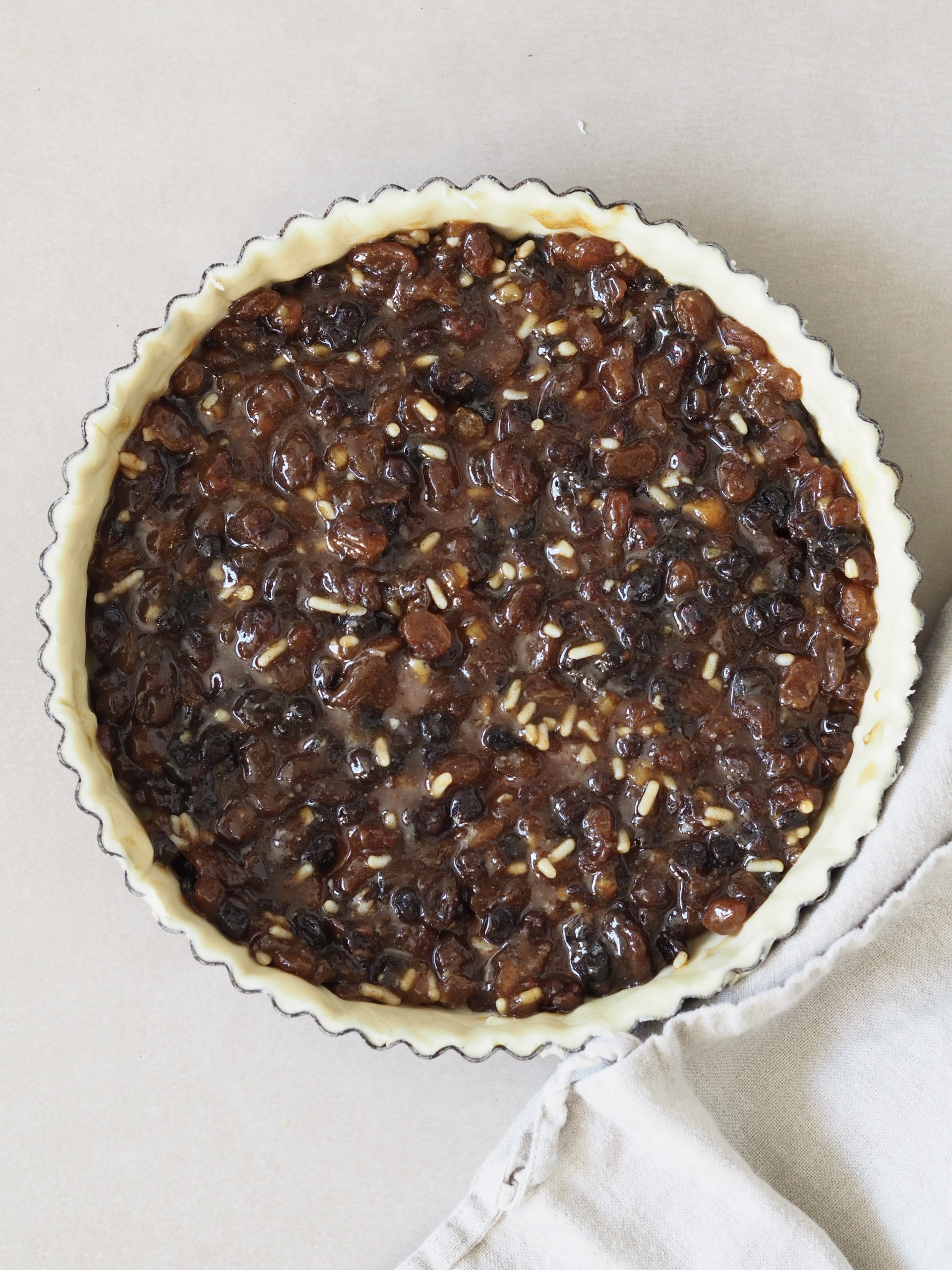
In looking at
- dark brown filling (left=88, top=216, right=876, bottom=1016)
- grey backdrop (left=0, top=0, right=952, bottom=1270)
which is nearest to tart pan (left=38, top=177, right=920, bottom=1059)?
dark brown filling (left=88, top=216, right=876, bottom=1016)

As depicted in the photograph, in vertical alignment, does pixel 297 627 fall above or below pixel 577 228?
below

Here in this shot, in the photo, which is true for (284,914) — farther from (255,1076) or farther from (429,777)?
(255,1076)

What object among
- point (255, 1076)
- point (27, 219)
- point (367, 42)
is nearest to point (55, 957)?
point (255, 1076)

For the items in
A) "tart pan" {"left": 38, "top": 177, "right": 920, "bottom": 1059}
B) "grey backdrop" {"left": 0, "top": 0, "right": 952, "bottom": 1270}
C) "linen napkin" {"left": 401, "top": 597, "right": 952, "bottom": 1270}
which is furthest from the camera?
"grey backdrop" {"left": 0, "top": 0, "right": 952, "bottom": 1270}

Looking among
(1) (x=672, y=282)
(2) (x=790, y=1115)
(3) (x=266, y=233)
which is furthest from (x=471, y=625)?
(2) (x=790, y=1115)

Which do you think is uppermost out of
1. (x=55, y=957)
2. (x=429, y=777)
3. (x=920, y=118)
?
(x=920, y=118)

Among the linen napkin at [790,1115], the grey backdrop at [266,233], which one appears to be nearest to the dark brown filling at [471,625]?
the linen napkin at [790,1115]

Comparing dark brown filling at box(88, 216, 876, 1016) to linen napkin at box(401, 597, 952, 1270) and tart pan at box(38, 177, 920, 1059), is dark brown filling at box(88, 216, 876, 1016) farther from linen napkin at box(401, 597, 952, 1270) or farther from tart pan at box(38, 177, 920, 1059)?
linen napkin at box(401, 597, 952, 1270)
